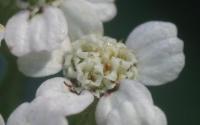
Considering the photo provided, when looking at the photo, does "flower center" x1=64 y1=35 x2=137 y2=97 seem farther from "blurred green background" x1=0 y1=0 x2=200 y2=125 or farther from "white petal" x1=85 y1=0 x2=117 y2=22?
"blurred green background" x1=0 y1=0 x2=200 y2=125

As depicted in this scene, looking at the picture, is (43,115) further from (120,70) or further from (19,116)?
(120,70)

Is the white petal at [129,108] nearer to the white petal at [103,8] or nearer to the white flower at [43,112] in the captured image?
the white flower at [43,112]

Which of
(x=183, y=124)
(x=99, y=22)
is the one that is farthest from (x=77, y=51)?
(x=183, y=124)

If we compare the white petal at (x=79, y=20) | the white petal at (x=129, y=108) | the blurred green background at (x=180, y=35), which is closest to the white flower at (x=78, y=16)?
the white petal at (x=79, y=20)

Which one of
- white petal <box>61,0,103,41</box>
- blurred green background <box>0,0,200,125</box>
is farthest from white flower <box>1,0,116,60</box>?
blurred green background <box>0,0,200,125</box>

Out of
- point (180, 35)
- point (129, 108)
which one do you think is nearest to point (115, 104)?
point (129, 108)

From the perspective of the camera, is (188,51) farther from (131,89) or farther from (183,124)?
(131,89)
